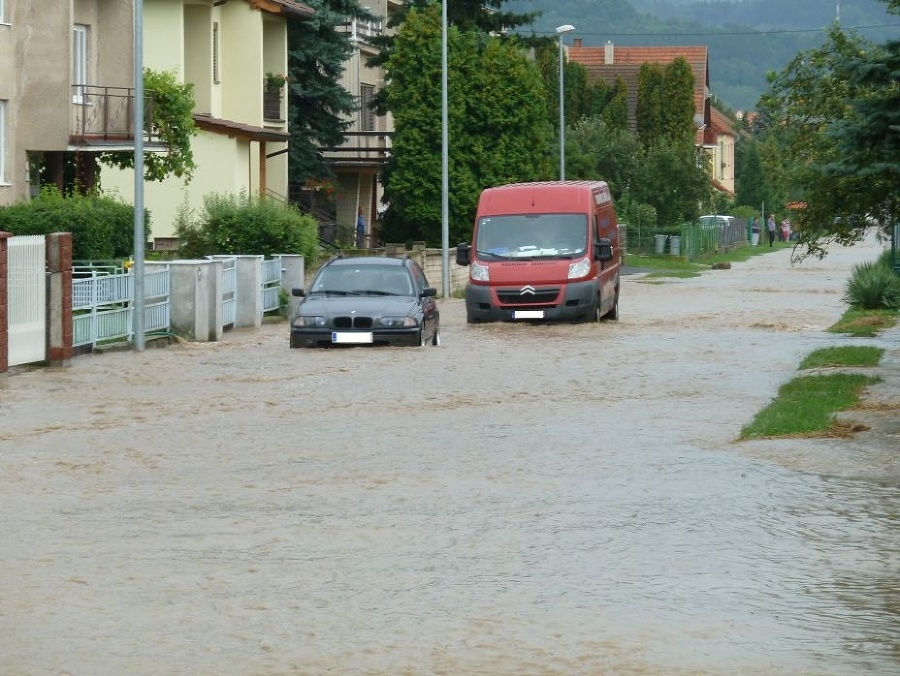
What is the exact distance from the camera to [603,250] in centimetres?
3156

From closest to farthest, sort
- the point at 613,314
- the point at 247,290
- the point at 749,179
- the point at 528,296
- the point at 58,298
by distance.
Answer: the point at 58,298 → the point at 528,296 → the point at 247,290 → the point at 613,314 → the point at 749,179

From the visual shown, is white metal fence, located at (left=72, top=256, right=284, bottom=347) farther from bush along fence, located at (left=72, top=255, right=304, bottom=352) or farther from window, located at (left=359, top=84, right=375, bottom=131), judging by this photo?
window, located at (left=359, top=84, right=375, bottom=131)

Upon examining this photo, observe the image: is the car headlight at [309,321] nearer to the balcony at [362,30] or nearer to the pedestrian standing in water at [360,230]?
the pedestrian standing in water at [360,230]

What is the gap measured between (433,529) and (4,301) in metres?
11.5

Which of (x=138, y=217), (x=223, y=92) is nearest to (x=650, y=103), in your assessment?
(x=223, y=92)

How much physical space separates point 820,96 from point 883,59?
15849 mm

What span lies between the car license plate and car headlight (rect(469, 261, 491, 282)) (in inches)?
242

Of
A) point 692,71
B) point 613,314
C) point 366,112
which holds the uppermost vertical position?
point 692,71

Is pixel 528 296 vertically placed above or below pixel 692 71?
below

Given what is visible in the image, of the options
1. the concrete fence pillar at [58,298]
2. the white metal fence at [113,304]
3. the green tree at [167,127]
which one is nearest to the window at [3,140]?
the green tree at [167,127]

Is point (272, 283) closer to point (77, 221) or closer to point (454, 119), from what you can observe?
point (77, 221)

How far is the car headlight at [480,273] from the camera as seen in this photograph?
3112 cm

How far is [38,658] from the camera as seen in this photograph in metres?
7.73

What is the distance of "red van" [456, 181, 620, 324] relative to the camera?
101ft
